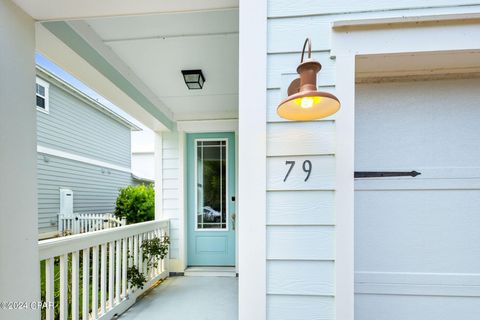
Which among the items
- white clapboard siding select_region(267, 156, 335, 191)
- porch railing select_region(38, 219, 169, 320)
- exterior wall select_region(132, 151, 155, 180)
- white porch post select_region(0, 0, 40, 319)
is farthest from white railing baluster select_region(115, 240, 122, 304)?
exterior wall select_region(132, 151, 155, 180)

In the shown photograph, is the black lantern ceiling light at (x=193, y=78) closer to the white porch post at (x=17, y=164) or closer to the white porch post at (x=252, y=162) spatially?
the white porch post at (x=17, y=164)

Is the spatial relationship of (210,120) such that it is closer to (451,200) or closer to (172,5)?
(172,5)

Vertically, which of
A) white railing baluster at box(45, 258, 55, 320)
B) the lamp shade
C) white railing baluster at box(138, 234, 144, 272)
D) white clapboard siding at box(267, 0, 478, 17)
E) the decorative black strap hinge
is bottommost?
white railing baluster at box(138, 234, 144, 272)

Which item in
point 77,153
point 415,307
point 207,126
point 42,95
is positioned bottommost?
point 415,307

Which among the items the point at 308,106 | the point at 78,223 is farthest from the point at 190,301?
the point at 78,223

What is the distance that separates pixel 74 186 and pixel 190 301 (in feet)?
17.0

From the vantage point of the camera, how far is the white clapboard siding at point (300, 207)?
1.09 meters

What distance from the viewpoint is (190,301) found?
273 cm

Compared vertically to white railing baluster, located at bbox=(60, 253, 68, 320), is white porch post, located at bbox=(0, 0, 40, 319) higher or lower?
higher

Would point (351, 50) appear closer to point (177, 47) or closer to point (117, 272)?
point (177, 47)

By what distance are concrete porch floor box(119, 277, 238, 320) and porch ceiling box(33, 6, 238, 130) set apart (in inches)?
83.6

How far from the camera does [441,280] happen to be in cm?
117

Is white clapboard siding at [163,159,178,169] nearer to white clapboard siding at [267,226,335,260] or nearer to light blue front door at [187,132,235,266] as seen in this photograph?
light blue front door at [187,132,235,266]

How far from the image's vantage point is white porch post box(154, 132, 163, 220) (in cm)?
369
